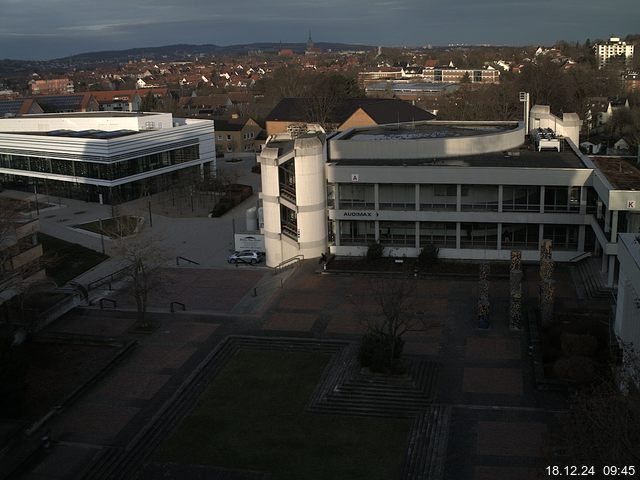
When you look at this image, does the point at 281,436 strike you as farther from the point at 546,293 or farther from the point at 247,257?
the point at 247,257

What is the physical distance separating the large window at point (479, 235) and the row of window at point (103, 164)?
32.0 metres

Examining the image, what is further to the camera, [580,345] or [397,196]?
[397,196]

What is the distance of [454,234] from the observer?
3941cm

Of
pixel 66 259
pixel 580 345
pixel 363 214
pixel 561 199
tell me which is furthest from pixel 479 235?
pixel 66 259

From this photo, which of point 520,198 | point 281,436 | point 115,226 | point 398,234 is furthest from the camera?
point 115,226

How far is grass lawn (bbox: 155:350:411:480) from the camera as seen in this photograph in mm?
20516

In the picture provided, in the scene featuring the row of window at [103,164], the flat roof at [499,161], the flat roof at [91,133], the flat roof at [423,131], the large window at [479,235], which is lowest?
the large window at [479,235]

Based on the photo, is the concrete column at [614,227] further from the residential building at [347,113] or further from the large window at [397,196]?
the residential building at [347,113]

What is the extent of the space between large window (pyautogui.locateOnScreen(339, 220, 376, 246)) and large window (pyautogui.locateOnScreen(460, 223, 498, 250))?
496cm

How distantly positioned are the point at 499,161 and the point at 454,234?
515 centimetres

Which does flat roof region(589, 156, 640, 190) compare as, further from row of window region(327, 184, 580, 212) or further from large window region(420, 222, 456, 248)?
large window region(420, 222, 456, 248)

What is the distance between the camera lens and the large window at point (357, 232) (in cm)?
4041

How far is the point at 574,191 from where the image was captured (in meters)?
37.5

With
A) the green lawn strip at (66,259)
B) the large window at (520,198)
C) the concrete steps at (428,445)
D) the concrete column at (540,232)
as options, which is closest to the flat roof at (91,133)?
the green lawn strip at (66,259)
